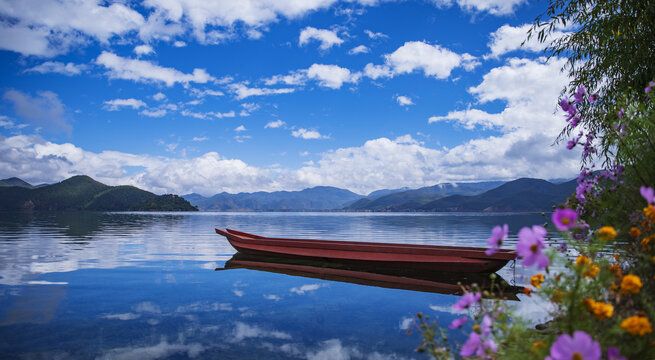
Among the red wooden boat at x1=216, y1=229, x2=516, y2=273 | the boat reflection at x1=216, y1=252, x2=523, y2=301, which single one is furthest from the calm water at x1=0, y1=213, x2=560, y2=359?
the red wooden boat at x1=216, y1=229, x2=516, y2=273

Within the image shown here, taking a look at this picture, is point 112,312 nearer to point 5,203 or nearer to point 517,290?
point 517,290

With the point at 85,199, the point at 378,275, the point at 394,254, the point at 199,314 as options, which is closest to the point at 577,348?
the point at 199,314

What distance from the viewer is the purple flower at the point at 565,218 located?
1.88 metres

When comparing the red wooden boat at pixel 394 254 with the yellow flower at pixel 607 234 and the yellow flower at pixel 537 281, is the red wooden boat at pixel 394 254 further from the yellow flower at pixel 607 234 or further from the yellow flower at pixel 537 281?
the yellow flower at pixel 607 234

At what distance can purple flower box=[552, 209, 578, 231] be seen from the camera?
1.88 m

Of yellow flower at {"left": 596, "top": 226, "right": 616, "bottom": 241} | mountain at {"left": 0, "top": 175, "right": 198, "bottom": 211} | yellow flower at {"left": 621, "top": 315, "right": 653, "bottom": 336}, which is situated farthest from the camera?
mountain at {"left": 0, "top": 175, "right": 198, "bottom": 211}

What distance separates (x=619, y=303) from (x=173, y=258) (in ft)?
48.0

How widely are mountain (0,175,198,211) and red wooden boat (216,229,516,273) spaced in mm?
133295

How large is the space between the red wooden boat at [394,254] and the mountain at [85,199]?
133295mm

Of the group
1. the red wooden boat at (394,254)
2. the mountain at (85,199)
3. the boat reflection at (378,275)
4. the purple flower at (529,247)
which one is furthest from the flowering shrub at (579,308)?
the mountain at (85,199)

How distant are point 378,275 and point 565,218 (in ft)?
31.3

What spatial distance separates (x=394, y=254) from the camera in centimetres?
1131

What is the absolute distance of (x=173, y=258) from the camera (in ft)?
47.9

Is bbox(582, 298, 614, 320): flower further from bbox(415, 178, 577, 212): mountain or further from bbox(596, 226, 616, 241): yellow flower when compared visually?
bbox(415, 178, 577, 212): mountain
